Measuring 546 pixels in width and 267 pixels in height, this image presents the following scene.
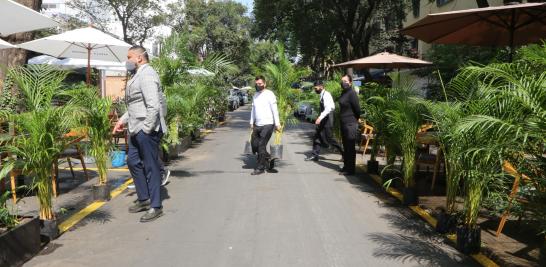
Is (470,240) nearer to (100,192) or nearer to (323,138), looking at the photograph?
(100,192)

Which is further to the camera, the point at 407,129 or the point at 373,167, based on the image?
the point at 373,167

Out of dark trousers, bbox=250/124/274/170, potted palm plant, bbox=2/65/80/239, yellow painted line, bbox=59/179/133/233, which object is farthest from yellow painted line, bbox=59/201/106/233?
dark trousers, bbox=250/124/274/170

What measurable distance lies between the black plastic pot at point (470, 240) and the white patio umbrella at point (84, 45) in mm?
7806

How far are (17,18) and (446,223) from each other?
573 cm

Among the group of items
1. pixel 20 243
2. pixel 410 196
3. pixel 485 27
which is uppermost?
pixel 485 27

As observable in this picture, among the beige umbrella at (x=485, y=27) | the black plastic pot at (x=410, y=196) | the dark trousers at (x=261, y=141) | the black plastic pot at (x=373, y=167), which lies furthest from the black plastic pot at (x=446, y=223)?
the dark trousers at (x=261, y=141)

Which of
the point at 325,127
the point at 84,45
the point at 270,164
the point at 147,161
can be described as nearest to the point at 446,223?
the point at 147,161

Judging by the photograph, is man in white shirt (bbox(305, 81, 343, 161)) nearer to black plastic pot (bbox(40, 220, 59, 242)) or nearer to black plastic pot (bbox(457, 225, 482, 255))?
black plastic pot (bbox(457, 225, 482, 255))

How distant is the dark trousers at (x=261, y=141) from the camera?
28.6ft

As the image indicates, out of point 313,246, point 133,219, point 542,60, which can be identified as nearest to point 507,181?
point 542,60

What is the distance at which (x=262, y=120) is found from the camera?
8.77m

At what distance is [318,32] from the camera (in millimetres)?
23500

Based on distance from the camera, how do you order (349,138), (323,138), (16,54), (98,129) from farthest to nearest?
(323,138) < (16,54) < (349,138) < (98,129)

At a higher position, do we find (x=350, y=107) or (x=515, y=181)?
(x=350, y=107)
